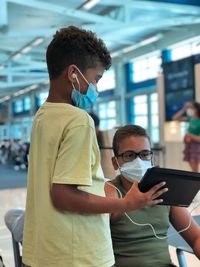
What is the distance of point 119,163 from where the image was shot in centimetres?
164

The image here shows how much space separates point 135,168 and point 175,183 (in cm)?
36

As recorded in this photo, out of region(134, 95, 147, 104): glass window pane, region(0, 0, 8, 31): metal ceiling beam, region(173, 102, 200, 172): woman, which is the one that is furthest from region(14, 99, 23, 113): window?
region(173, 102, 200, 172): woman

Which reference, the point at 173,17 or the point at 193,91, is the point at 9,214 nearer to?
the point at 193,91

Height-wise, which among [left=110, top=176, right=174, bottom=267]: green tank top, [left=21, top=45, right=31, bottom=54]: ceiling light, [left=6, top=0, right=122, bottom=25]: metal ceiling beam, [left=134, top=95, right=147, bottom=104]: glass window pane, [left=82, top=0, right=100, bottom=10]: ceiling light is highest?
[left=82, top=0, right=100, bottom=10]: ceiling light

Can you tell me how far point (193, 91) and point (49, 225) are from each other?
23.8 ft

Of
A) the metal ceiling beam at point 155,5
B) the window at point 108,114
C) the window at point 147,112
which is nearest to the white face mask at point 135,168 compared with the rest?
the metal ceiling beam at point 155,5

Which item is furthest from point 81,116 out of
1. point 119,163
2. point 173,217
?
point 173,217

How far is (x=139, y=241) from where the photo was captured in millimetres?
1618

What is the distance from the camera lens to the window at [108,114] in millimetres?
16359

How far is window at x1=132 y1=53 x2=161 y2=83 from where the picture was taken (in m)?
13.9

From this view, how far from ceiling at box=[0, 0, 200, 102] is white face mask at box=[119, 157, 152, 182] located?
5632 millimetres

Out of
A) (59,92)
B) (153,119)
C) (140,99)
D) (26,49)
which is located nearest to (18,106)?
(26,49)

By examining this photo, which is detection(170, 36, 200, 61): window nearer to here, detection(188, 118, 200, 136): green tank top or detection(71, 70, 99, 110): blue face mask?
detection(188, 118, 200, 136): green tank top

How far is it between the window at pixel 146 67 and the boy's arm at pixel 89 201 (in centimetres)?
1250
